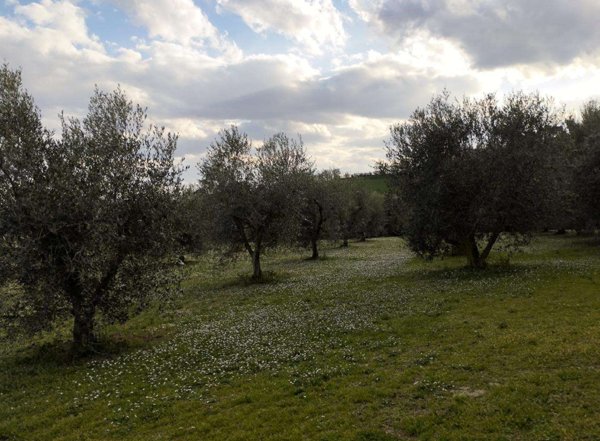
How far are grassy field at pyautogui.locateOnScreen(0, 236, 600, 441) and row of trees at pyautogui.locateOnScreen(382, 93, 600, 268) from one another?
6.28 m

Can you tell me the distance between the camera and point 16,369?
17.2 metres

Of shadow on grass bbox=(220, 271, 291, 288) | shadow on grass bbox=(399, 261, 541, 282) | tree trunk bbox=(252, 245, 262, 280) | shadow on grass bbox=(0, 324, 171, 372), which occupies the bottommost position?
shadow on grass bbox=(0, 324, 171, 372)

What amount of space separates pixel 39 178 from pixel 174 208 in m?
5.43

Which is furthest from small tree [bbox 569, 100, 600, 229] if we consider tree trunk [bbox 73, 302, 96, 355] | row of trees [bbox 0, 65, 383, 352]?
tree trunk [bbox 73, 302, 96, 355]

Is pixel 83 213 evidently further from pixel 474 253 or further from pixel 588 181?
pixel 588 181

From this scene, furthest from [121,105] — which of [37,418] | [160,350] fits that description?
[37,418]

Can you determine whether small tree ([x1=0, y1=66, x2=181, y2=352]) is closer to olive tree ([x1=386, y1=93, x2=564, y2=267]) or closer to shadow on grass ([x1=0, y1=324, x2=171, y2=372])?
shadow on grass ([x1=0, y1=324, x2=171, y2=372])

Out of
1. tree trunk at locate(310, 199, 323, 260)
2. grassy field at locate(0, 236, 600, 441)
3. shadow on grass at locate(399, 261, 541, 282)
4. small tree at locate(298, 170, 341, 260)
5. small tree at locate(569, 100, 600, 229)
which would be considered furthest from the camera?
small tree at locate(298, 170, 341, 260)

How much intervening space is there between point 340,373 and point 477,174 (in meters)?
21.9

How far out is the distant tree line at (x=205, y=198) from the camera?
16859 millimetres

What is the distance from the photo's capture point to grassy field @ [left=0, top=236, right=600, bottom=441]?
10398 millimetres

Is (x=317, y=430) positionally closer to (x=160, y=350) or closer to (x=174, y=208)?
(x=160, y=350)

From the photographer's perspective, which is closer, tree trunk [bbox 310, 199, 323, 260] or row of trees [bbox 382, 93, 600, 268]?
row of trees [bbox 382, 93, 600, 268]

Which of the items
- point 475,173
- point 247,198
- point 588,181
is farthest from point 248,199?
point 588,181
